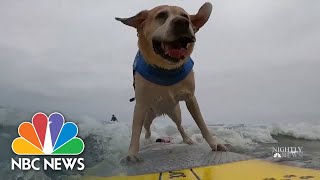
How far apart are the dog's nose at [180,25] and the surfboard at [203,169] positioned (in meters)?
0.70

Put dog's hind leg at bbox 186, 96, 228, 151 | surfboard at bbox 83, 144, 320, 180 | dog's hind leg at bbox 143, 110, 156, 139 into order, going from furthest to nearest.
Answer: dog's hind leg at bbox 143, 110, 156, 139 → dog's hind leg at bbox 186, 96, 228, 151 → surfboard at bbox 83, 144, 320, 180

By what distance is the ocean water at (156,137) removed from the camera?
6.64 feet

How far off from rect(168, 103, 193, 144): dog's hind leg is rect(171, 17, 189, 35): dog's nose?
0.71m

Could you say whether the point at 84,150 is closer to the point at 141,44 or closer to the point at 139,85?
the point at 139,85

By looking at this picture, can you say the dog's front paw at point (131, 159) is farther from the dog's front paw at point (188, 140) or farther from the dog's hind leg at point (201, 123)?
the dog's front paw at point (188, 140)

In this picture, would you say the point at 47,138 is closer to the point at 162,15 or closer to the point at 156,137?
the point at 162,15

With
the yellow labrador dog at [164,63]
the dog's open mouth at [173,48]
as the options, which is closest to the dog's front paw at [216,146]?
the yellow labrador dog at [164,63]

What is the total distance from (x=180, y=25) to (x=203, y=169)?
29.1 inches

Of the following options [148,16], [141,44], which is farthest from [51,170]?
[148,16]

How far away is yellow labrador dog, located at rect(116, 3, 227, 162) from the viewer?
2027 millimetres

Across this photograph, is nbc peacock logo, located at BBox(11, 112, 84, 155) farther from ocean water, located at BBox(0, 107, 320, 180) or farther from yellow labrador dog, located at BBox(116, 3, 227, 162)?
yellow labrador dog, located at BBox(116, 3, 227, 162)

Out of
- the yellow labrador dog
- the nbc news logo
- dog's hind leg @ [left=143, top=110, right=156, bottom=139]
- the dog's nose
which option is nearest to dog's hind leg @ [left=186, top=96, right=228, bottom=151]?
the yellow labrador dog

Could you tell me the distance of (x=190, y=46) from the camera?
214 centimetres

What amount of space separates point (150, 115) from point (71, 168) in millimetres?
763
